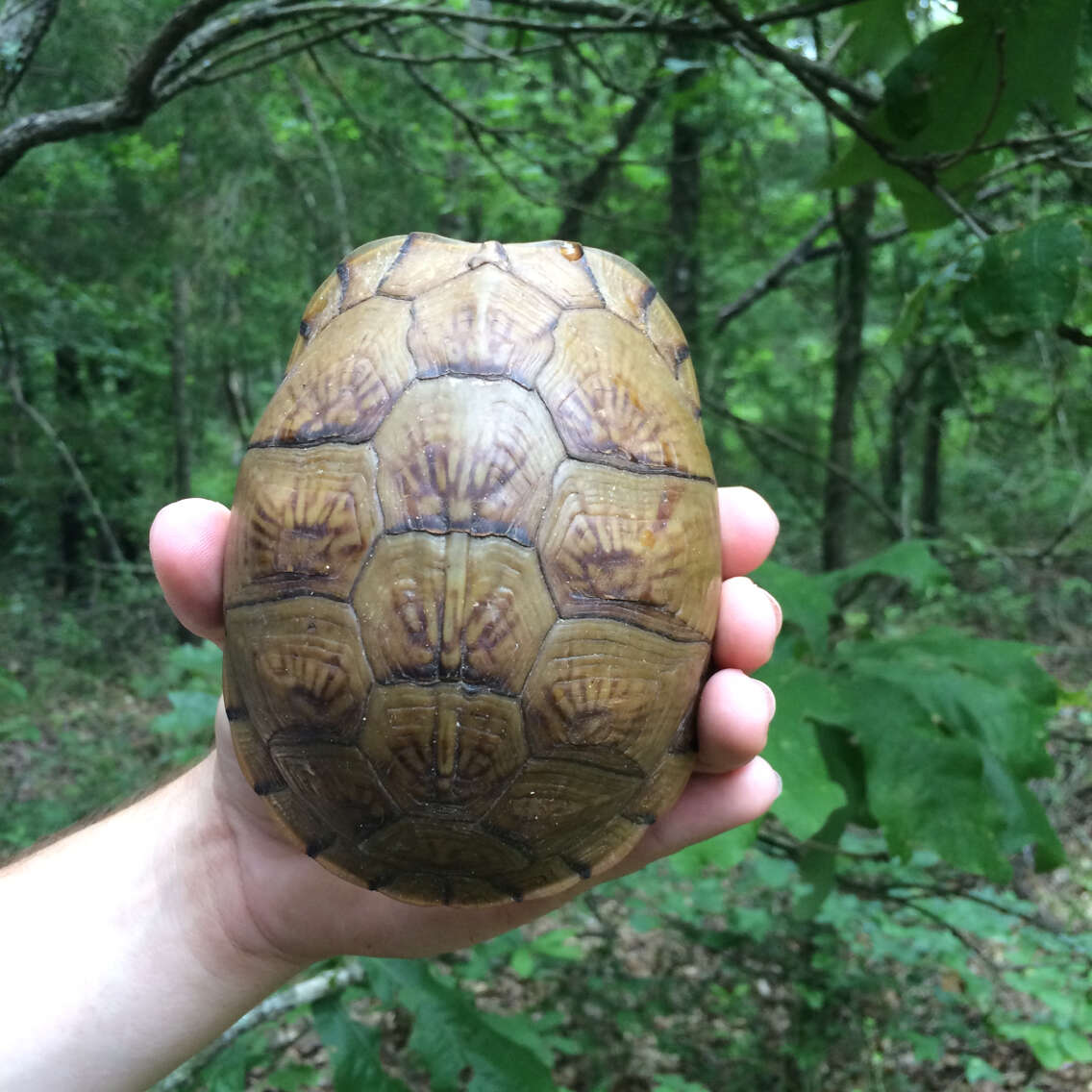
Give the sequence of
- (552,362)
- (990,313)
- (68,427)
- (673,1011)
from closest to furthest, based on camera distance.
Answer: (552,362)
(990,313)
(673,1011)
(68,427)

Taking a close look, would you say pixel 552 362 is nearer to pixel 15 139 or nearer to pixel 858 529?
pixel 15 139

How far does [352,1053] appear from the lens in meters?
2.09

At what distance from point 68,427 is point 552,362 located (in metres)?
8.41

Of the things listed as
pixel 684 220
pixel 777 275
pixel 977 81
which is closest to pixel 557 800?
pixel 977 81

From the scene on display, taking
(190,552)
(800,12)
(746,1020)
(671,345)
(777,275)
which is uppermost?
(800,12)

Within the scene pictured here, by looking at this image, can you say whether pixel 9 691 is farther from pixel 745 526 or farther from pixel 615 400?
pixel 615 400

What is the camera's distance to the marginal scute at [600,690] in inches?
52.9

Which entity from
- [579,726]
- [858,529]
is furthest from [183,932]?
[858,529]

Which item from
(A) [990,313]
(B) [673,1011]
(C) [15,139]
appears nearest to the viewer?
(A) [990,313]

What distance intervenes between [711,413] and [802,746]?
329cm

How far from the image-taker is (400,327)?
4.87ft

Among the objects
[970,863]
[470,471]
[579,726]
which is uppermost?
[470,471]

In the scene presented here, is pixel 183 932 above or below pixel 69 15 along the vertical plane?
below

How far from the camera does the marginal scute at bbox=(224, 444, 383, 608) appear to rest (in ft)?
4.47
